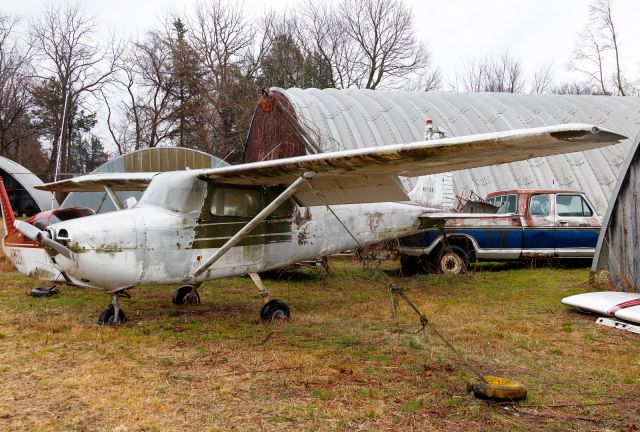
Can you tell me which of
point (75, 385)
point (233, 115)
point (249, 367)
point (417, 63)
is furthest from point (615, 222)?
point (417, 63)

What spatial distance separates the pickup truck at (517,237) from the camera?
1194cm

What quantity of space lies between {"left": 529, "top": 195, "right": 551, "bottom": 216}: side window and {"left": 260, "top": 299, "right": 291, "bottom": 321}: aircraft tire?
24.7 ft

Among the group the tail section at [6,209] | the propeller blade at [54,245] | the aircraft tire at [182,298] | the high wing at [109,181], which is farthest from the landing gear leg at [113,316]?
the tail section at [6,209]

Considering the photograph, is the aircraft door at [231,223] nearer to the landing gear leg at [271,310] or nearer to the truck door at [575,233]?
the landing gear leg at [271,310]

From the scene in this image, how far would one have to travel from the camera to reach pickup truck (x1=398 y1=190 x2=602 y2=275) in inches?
470

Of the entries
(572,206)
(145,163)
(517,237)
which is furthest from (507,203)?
(145,163)

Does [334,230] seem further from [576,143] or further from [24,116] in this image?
[24,116]

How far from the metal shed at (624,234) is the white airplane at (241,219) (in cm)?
432

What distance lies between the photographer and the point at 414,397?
13.5ft

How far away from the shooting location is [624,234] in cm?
875

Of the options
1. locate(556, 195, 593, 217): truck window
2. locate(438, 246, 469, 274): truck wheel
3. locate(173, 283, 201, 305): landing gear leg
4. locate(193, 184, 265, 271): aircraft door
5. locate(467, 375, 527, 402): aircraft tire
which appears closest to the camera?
locate(467, 375, 527, 402): aircraft tire

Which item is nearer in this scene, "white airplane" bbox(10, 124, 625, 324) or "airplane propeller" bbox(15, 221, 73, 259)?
"white airplane" bbox(10, 124, 625, 324)

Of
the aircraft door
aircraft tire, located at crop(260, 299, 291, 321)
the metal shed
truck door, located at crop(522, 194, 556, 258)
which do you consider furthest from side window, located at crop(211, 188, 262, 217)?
truck door, located at crop(522, 194, 556, 258)

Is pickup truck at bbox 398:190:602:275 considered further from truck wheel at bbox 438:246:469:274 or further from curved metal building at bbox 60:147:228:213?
curved metal building at bbox 60:147:228:213
